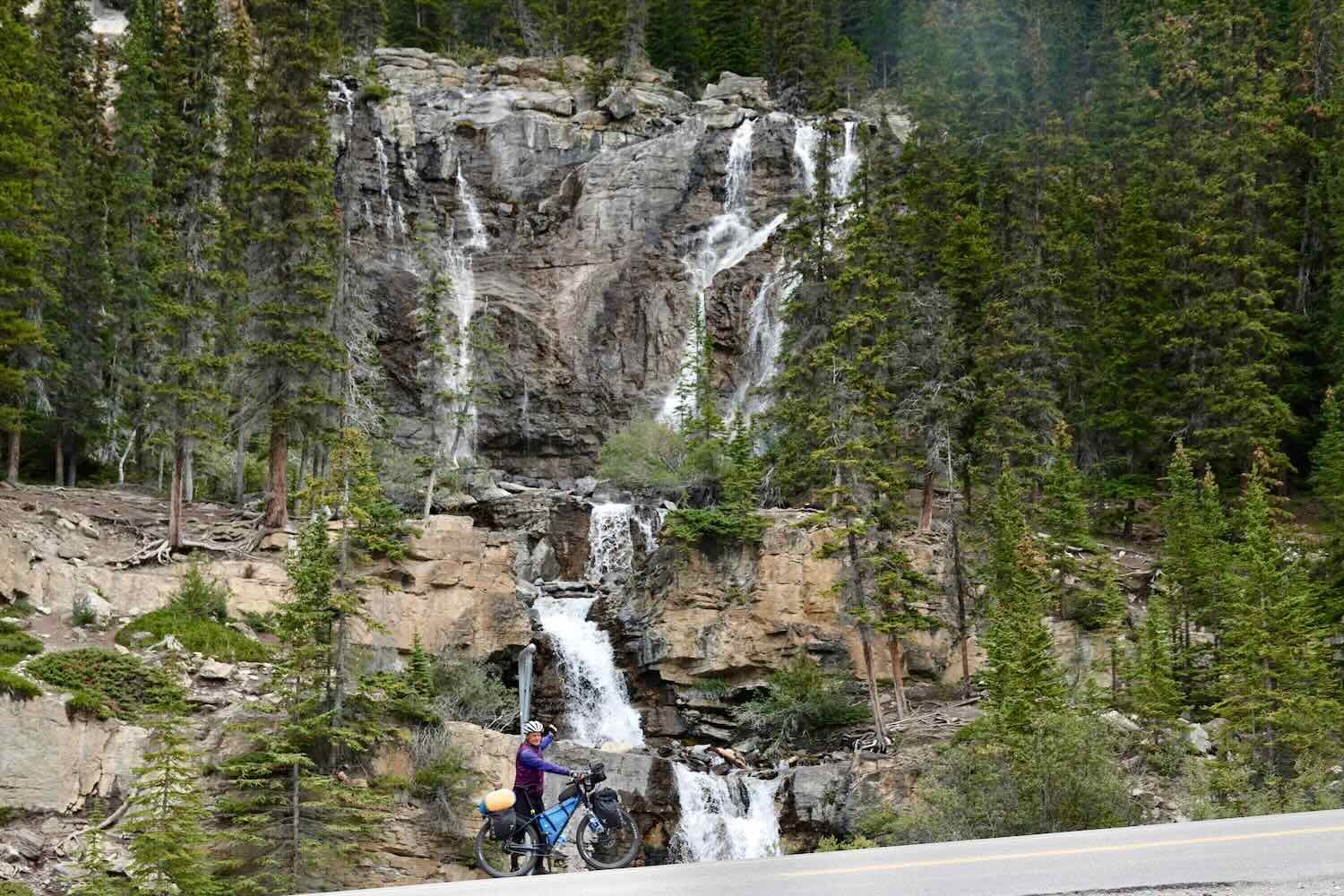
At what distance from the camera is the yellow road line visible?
9.40 meters

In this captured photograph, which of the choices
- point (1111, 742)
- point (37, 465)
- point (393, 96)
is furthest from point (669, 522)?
point (393, 96)

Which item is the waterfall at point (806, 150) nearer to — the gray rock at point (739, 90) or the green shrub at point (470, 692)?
the gray rock at point (739, 90)

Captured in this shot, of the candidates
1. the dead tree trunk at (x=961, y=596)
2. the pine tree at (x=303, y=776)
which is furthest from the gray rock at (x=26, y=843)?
the dead tree trunk at (x=961, y=596)

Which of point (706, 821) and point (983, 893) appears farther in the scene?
point (706, 821)

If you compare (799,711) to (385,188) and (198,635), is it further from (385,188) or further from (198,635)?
(385,188)

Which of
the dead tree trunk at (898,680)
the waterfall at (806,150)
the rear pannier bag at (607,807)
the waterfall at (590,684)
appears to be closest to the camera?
the rear pannier bag at (607,807)

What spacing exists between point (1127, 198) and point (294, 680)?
3843cm

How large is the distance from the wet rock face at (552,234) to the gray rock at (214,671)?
23.7 metres

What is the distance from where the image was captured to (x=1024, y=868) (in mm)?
9023

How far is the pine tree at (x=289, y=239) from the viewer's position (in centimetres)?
3306

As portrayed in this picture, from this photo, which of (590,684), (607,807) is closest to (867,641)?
(590,684)

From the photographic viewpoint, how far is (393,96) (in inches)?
2320

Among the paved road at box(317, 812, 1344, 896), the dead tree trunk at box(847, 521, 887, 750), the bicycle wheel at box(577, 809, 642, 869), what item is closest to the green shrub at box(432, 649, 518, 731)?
the dead tree trunk at box(847, 521, 887, 750)

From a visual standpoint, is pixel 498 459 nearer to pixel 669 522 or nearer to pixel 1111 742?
pixel 669 522
